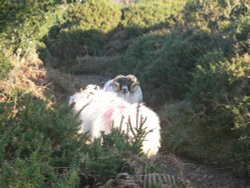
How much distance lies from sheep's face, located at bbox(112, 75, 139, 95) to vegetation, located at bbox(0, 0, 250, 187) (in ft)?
3.02

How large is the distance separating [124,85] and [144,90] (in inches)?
104

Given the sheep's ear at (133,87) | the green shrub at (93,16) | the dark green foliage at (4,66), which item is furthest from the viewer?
the green shrub at (93,16)

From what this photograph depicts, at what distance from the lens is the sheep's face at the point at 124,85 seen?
11.3 metres

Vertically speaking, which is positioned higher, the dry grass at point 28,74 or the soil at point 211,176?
the dry grass at point 28,74

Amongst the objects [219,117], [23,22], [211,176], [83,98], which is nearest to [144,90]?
[23,22]

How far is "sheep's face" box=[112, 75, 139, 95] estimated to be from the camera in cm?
1129

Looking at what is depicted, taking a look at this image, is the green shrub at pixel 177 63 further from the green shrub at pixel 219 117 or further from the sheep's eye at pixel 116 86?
the green shrub at pixel 219 117

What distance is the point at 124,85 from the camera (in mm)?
11430

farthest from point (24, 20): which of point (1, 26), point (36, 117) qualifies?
point (36, 117)

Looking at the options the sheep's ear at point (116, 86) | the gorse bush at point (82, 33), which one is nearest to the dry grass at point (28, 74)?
the sheep's ear at point (116, 86)

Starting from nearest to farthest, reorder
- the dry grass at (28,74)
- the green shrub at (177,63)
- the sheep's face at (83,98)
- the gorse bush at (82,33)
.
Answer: the sheep's face at (83,98) < the dry grass at (28,74) < the green shrub at (177,63) < the gorse bush at (82,33)

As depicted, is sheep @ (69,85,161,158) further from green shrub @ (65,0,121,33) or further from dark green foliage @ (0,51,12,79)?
green shrub @ (65,0,121,33)

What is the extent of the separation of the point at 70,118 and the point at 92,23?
63.8 feet

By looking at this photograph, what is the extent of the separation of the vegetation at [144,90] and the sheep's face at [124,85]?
920 millimetres
